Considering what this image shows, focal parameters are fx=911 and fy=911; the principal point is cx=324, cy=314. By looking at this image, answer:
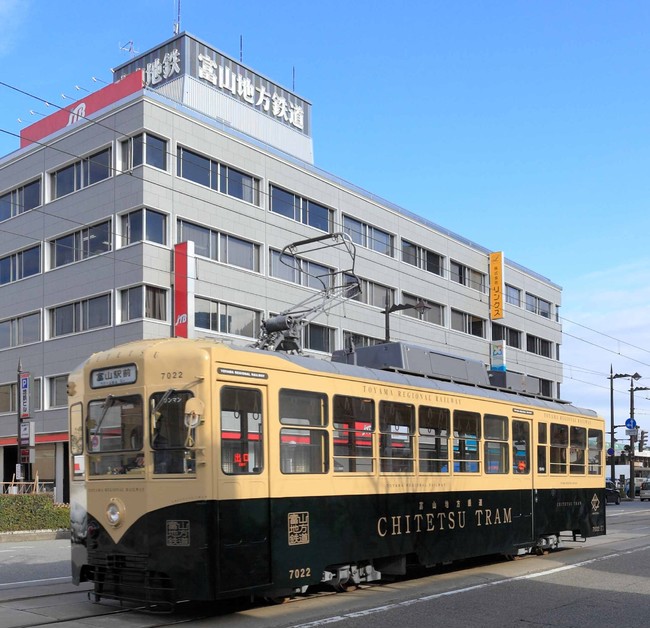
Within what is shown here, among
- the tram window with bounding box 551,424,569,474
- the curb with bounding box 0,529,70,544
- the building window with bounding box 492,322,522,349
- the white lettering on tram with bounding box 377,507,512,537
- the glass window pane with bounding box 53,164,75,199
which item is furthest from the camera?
the building window with bounding box 492,322,522,349

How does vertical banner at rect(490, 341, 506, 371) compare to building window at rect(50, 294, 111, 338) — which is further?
vertical banner at rect(490, 341, 506, 371)

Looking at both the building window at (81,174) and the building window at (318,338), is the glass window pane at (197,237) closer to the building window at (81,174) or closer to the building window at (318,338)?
the building window at (81,174)

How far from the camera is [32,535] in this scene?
22.7 meters

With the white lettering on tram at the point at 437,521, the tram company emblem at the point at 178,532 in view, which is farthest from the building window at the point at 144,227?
the tram company emblem at the point at 178,532

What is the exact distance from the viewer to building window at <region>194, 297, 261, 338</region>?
117 feet

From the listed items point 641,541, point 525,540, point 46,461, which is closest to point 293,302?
point 46,461

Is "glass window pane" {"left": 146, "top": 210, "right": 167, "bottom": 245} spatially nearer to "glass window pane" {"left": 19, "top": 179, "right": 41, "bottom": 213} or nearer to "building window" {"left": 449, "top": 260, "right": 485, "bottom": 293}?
"glass window pane" {"left": 19, "top": 179, "right": 41, "bottom": 213}

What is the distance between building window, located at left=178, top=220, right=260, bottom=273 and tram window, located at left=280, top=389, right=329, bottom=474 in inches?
1035

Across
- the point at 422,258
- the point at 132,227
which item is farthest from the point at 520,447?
the point at 422,258

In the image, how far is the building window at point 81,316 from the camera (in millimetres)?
36194

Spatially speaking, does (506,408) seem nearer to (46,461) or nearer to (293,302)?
(293,302)

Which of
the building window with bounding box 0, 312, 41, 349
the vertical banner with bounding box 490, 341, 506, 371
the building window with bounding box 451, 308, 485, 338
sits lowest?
the vertical banner with bounding box 490, 341, 506, 371

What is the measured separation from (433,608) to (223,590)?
98.9 inches

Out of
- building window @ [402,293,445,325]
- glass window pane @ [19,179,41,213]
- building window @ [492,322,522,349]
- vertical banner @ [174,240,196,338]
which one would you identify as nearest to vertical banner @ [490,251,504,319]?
building window @ [492,322,522,349]
